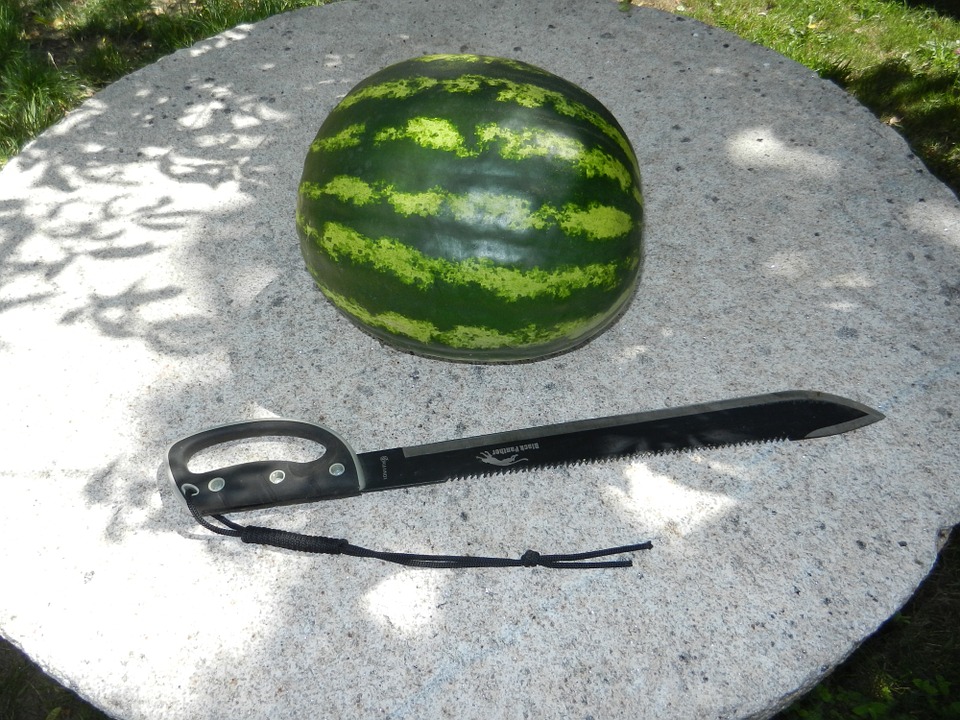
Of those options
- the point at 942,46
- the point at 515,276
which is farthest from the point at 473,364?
the point at 942,46

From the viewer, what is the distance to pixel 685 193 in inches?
103

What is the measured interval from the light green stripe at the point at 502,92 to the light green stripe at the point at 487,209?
0.77 feet

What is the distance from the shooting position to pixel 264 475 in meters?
1.87

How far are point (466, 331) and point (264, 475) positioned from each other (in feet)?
2.03

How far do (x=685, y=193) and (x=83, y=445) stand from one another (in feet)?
6.71

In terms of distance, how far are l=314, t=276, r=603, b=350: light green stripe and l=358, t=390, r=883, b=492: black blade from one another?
0.28 metres

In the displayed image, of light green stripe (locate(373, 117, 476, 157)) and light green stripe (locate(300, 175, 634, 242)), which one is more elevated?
light green stripe (locate(373, 117, 476, 157))

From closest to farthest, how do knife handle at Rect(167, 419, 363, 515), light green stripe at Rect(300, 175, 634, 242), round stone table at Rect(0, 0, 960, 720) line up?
light green stripe at Rect(300, 175, 634, 242) → round stone table at Rect(0, 0, 960, 720) → knife handle at Rect(167, 419, 363, 515)

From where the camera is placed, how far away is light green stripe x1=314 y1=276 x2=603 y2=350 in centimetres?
179

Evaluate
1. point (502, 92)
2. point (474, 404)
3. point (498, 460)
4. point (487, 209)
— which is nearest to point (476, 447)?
point (498, 460)

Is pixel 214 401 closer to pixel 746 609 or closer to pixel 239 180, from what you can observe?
pixel 239 180

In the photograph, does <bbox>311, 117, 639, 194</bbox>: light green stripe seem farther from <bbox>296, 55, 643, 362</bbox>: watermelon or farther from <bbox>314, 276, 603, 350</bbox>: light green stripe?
<bbox>314, 276, 603, 350</bbox>: light green stripe

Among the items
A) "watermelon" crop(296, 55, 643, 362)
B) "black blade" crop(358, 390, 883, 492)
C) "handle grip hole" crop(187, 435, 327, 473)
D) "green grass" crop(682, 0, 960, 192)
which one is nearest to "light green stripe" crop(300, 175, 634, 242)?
"watermelon" crop(296, 55, 643, 362)

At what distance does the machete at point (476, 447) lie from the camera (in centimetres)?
187
